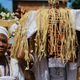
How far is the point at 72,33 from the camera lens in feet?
10.7

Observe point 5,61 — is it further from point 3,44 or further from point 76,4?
point 76,4

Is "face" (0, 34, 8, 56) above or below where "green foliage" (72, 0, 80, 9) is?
below

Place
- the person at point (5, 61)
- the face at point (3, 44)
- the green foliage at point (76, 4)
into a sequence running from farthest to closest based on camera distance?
the green foliage at point (76, 4) < the face at point (3, 44) < the person at point (5, 61)

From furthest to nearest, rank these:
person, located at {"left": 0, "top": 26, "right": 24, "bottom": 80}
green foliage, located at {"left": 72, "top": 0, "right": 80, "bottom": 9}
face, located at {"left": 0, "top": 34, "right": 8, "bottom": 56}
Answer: green foliage, located at {"left": 72, "top": 0, "right": 80, "bottom": 9} → face, located at {"left": 0, "top": 34, "right": 8, "bottom": 56} → person, located at {"left": 0, "top": 26, "right": 24, "bottom": 80}

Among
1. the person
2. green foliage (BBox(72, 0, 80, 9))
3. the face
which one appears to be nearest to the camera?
the person

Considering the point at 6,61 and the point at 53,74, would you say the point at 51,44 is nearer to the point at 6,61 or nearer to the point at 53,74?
the point at 53,74

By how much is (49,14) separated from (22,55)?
35 centimetres

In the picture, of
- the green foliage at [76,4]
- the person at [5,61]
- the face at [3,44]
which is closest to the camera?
the person at [5,61]

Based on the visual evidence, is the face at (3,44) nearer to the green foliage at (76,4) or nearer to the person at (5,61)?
the person at (5,61)

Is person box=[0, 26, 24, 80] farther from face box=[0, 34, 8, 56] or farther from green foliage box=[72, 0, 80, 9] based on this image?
green foliage box=[72, 0, 80, 9]

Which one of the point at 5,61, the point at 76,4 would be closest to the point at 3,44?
the point at 5,61

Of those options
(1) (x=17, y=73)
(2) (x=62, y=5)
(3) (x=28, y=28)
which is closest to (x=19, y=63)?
(1) (x=17, y=73)

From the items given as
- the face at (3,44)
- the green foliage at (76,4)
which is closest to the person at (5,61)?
the face at (3,44)

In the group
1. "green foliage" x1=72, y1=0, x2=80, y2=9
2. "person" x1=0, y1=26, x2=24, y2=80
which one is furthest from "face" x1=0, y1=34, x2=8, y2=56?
"green foliage" x1=72, y1=0, x2=80, y2=9
